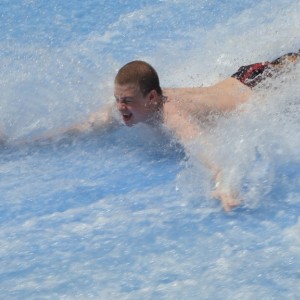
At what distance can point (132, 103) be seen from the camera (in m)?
3.16

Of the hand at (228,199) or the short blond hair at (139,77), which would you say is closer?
the hand at (228,199)

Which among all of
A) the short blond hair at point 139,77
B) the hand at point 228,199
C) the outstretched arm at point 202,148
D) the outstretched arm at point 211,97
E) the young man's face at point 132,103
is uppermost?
the short blond hair at point 139,77

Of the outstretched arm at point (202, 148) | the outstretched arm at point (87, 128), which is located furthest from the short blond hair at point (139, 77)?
the outstretched arm at point (87, 128)

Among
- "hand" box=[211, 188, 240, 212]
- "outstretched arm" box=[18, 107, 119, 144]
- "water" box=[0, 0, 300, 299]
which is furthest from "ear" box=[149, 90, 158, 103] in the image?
"hand" box=[211, 188, 240, 212]

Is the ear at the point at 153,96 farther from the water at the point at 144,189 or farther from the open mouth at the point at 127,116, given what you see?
the water at the point at 144,189

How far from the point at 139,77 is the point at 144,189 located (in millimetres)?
491

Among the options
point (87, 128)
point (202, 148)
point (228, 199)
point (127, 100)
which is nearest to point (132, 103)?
point (127, 100)

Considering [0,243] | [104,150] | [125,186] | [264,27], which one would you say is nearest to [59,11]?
[264,27]

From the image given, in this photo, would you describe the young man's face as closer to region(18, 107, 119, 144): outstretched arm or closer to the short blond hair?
the short blond hair

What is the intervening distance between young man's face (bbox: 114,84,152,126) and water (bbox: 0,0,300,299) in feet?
0.71

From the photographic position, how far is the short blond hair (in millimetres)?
3135

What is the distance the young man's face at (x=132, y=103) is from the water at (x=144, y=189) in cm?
22

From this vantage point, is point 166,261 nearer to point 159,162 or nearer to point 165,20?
point 159,162

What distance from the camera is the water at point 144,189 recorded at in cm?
246
